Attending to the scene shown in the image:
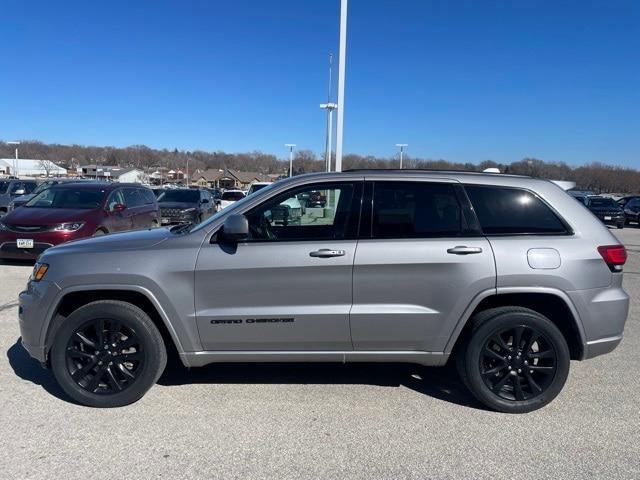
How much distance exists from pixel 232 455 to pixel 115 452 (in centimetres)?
74

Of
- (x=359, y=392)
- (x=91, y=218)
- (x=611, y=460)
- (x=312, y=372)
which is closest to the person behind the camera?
(x=611, y=460)

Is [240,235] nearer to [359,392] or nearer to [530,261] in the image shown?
[359,392]

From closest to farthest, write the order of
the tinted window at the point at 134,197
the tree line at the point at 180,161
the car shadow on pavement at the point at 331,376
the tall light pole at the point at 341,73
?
the car shadow on pavement at the point at 331,376 < the tinted window at the point at 134,197 < the tall light pole at the point at 341,73 < the tree line at the point at 180,161

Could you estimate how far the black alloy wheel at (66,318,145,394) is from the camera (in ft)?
12.2

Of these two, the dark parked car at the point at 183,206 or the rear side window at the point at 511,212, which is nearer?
the rear side window at the point at 511,212

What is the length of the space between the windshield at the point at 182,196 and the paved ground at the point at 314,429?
14.6 m

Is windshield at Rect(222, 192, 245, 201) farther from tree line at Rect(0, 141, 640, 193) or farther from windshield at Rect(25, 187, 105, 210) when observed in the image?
tree line at Rect(0, 141, 640, 193)

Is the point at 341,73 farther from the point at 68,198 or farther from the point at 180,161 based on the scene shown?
the point at 180,161

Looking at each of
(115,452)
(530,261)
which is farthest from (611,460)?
(115,452)

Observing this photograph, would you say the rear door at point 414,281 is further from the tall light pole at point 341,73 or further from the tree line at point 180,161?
the tree line at point 180,161

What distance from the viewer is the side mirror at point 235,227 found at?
3.53m

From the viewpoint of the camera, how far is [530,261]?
11.9 feet

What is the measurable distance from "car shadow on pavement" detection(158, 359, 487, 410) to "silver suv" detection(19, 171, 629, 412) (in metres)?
0.49

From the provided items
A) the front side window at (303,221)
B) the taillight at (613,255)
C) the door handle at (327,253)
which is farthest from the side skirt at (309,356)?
the taillight at (613,255)
